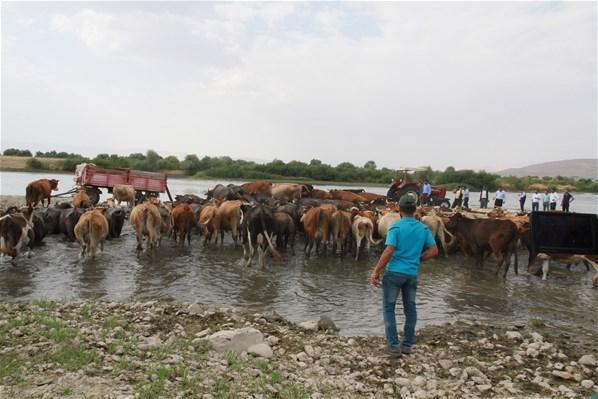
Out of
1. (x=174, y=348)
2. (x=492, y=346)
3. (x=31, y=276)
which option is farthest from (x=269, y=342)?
(x=31, y=276)

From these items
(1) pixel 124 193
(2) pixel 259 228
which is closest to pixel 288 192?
(1) pixel 124 193

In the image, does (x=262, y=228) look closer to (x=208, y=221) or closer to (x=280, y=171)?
(x=208, y=221)

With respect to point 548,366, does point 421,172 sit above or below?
above

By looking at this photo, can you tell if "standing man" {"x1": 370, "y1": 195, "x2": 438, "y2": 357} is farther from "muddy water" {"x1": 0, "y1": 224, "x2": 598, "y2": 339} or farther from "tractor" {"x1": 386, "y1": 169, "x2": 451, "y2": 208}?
"tractor" {"x1": 386, "y1": 169, "x2": 451, "y2": 208}

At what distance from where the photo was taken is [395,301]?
247 inches

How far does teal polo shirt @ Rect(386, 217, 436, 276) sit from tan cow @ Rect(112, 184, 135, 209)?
18802 mm

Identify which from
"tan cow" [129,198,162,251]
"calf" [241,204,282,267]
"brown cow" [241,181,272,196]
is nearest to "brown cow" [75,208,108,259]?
"tan cow" [129,198,162,251]

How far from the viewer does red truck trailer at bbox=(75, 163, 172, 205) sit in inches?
935

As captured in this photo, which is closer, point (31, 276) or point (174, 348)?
point (174, 348)

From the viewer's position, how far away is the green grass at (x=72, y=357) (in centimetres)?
509

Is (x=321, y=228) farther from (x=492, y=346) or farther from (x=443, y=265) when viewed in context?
(x=492, y=346)

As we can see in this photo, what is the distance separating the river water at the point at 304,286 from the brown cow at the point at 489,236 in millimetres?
522

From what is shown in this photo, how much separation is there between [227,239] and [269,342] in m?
11.4

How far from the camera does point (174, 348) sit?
5.87m
